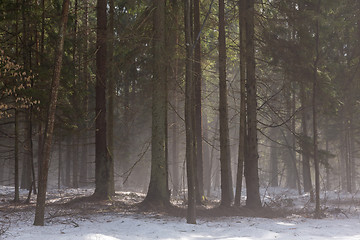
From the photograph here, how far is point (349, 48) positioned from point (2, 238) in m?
22.5

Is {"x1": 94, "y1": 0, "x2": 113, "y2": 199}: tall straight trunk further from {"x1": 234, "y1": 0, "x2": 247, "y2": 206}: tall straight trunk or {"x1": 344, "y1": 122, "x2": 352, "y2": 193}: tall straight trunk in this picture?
{"x1": 344, "y1": 122, "x2": 352, "y2": 193}: tall straight trunk

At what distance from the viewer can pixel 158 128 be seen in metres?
12.8

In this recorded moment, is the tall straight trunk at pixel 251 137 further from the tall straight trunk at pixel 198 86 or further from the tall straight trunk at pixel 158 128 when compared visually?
the tall straight trunk at pixel 158 128

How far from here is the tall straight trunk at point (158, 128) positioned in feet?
41.8

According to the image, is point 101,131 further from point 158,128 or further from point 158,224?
point 158,224

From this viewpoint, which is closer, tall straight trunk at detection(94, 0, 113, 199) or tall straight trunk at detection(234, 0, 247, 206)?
tall straight trunk at detection(234, 0, 247, 206)

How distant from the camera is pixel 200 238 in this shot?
8.65 m

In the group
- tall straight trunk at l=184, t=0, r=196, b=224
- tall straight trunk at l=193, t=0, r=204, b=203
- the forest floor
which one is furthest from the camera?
tall straight trunk at l=193, t=0, r=204, b=203

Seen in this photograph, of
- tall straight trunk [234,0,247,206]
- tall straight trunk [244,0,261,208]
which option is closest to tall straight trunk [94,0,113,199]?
tall straight trunk [234,0,247,206]

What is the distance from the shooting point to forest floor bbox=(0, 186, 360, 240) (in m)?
8.45

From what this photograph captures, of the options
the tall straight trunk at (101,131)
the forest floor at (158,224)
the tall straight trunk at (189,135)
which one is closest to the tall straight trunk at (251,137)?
the forest floor at (158,224)

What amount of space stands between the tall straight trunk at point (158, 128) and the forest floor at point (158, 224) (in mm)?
703

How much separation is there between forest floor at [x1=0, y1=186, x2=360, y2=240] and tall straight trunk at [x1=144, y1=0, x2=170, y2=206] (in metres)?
0.70

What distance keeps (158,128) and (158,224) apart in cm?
388
